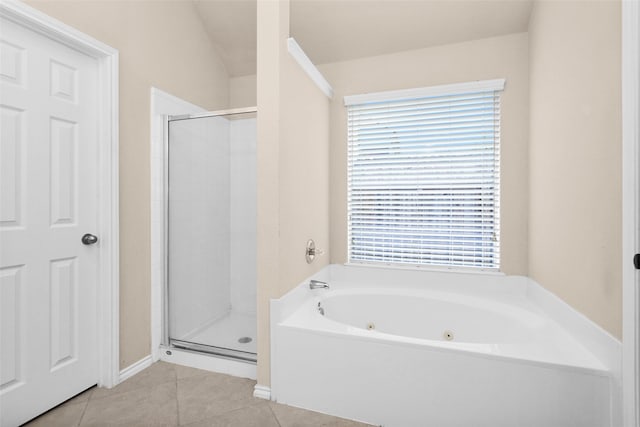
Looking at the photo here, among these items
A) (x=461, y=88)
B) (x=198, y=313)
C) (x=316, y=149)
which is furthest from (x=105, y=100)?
(x=461, y=88)

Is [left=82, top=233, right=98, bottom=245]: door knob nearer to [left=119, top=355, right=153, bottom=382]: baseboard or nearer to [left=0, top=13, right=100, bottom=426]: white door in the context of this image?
[left=0, top=13, right=100, bottom=426]: white door

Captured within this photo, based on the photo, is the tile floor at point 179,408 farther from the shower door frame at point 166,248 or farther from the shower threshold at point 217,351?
the shower door frame at point 166,248

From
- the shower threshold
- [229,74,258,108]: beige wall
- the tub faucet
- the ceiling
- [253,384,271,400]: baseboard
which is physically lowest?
[253,384,271,400]: baseboard

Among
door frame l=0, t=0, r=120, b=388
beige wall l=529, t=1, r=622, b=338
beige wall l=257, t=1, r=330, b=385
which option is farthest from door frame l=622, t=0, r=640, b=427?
door frame l=0, t=0, r=120, b=388

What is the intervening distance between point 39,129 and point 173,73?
1029 millimetres

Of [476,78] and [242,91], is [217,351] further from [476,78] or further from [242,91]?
[476,78]

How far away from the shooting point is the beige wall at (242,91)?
2.94 m

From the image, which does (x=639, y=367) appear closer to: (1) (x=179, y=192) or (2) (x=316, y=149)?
(2) (x=316, y=149)

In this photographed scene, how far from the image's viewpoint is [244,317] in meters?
2.13

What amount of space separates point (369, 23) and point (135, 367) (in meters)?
2.83

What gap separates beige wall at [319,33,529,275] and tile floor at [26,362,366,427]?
1276mm

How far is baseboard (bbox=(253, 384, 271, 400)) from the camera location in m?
1.73

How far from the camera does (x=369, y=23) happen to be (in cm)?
234

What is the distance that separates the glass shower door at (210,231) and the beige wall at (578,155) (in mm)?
1765
